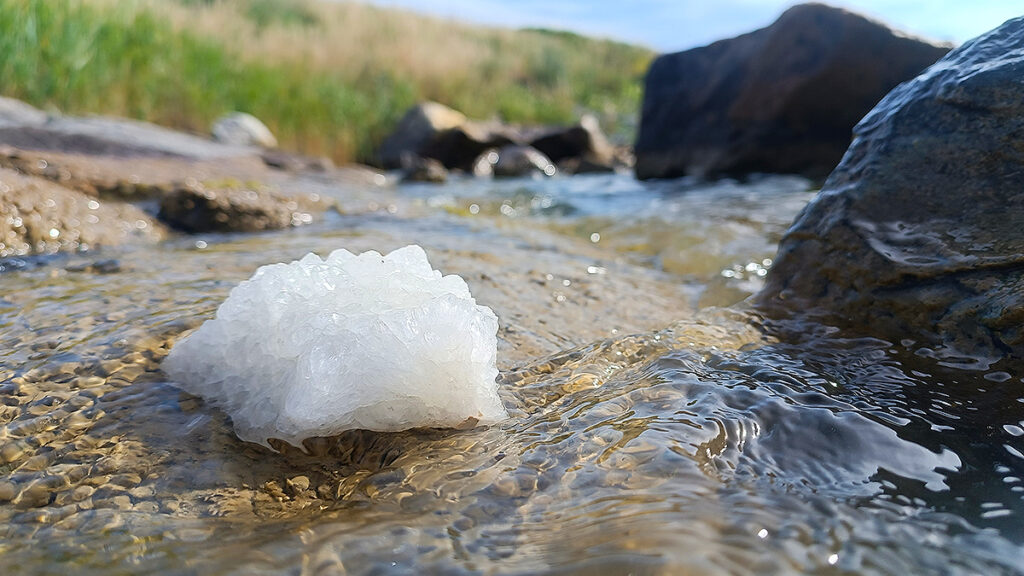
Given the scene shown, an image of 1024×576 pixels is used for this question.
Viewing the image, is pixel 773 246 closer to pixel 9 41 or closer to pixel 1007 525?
pixel 1007 525

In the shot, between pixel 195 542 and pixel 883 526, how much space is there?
1.09m

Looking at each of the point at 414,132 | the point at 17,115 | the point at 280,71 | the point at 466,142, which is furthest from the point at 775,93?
the point at 280,71

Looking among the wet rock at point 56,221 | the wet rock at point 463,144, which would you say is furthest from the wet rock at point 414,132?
the wet rock at point 56,221

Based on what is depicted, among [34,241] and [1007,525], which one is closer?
[1007,525]

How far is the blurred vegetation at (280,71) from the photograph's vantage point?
23.8 feet

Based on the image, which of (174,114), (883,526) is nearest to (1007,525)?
(883,526)

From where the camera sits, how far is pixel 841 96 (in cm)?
721

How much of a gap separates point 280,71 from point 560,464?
12.4 m

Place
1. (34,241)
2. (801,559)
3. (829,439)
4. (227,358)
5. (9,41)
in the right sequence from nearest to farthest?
(801,559), (829,439), (227,358), (34,241), (9,41)

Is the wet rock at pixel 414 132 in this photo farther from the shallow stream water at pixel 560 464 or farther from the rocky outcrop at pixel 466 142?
the shallow stream water at pixel 560 464

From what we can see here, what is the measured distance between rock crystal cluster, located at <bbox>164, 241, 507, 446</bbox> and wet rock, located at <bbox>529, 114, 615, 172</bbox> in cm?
1109

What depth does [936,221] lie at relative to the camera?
6.27 ft

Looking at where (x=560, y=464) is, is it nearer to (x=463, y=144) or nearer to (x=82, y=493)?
(x=82, y=493)

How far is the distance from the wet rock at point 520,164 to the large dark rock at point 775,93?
2303mm
